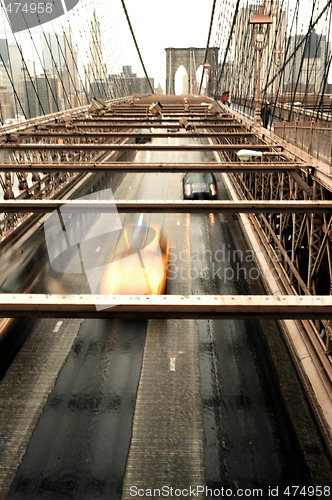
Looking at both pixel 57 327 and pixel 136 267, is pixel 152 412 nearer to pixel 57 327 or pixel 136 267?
pixel 57 327

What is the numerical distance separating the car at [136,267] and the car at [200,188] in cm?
1237

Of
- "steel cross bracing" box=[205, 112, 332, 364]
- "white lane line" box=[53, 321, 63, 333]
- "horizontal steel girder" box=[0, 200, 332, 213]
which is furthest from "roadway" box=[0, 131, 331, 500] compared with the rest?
"horizontal steel girder" box=[0, 200, 332, 213]

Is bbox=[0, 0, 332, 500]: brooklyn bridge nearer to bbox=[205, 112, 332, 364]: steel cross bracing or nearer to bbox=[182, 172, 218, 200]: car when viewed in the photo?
bbox=[205, 112, 332, 364]: steel cross bracing

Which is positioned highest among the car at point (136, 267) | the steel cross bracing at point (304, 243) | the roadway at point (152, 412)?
the steel cross bracing at point (304, 243)

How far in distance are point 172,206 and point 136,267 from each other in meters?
6.66

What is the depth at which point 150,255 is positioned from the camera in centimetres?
1673

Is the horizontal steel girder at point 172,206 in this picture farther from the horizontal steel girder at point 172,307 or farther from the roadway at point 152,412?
the roadway at point 152,412

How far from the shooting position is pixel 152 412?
1070 cm

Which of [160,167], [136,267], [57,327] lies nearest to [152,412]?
[57,327]

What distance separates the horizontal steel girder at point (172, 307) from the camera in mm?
5406

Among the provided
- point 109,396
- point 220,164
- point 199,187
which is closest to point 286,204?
point 220,164

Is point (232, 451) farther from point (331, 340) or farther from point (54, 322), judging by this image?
point (54, 322)

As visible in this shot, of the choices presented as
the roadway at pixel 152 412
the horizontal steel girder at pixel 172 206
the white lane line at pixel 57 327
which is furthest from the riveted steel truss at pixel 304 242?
the white lane line at pixel 57 327

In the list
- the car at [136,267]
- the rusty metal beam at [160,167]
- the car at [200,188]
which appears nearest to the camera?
the rusty metal beam at [160,167]
